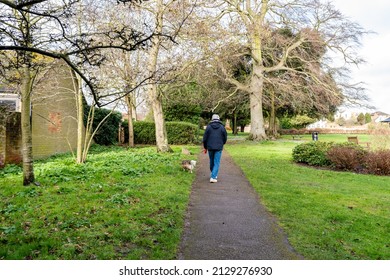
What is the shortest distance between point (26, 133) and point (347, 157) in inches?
438

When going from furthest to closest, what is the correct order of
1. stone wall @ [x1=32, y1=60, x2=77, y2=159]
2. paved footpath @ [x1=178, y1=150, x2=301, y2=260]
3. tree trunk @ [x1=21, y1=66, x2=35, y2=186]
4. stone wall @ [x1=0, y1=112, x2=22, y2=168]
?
stone wall @ [x1=32, y1=60, x2=77, y2=159], stone wall @ [x1=0, y1=112, x2=22, y2=168], tree trunk @ [x1=21, y1=66, x2=35, y2=186], paved footpath @ [x1=178, y1=150, x2=301, y2=260]

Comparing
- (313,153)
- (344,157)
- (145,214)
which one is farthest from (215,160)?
(313,153)

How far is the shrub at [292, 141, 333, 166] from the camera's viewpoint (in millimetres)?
13586

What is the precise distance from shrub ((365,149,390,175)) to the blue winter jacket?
252 inches

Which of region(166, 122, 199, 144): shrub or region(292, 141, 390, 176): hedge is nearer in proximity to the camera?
region(292, 141, 390, 176): hedge

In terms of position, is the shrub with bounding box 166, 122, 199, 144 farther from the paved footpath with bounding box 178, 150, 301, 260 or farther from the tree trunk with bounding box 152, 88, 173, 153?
the paved footpath with bounding box 178, 150, 301, 260

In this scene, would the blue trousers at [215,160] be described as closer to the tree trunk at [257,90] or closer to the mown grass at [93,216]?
the mown grass at [93,216]

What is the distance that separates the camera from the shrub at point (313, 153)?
44.6ft

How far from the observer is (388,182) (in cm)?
1030

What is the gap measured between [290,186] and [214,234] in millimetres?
4560

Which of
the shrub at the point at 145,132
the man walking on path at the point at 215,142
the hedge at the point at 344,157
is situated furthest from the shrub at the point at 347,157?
the shrub at the point at 145,132

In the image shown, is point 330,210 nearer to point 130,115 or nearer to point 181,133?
point 130,115

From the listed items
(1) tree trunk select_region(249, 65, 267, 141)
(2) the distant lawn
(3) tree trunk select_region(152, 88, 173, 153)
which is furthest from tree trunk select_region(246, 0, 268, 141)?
(2) the distant lawn

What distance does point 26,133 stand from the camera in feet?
27.8
